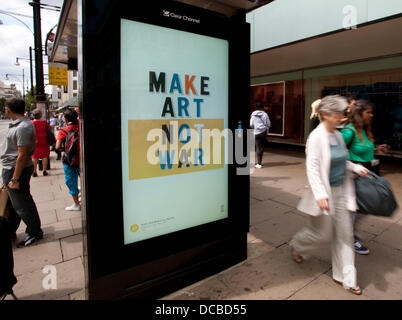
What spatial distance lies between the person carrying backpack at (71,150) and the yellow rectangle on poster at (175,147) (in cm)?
274

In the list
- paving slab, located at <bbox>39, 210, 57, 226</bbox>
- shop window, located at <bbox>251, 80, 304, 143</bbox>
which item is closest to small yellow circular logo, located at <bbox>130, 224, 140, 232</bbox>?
paving slab, located at <bbox>39, 210, 57, 226</bbox>

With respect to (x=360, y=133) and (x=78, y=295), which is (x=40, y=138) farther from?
(x=360, y=133)

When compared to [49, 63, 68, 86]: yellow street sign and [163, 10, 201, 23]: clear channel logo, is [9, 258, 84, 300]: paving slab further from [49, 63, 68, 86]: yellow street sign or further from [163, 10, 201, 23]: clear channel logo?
[49, 63, 68, 86]: yellow street sign

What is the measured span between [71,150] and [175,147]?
2823 millimetres

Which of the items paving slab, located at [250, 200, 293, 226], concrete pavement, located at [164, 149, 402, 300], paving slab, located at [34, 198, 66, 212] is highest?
paving slab, located at [250, 200, 293, 226]

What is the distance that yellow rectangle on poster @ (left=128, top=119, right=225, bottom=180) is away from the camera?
2307 millimetres

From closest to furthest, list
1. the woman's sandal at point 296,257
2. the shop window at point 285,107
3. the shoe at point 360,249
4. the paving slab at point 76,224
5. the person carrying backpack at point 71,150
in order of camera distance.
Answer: the woman's sandal at point 296,257 < the shoe at point 360,249 < the paving slab at point 76,224 < the person carrying backpack at point 71,150 < the shop window at point 285,107

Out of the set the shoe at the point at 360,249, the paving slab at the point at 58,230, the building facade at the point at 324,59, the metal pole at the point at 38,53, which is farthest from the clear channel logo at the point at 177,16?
the metal pole at the point at 38,53

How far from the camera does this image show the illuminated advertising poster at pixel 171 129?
2256mm

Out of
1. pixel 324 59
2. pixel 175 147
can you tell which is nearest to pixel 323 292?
pixel 175 147

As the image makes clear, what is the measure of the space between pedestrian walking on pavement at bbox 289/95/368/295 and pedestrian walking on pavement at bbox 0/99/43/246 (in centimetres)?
338

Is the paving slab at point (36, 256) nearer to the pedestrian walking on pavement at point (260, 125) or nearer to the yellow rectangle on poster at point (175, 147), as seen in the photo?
the yellow rectangle on poster at point (175, 147)

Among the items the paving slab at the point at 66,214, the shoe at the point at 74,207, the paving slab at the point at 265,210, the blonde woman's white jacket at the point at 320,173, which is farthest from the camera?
the shoe at the point at 74,207

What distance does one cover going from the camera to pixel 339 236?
2.61 metres
